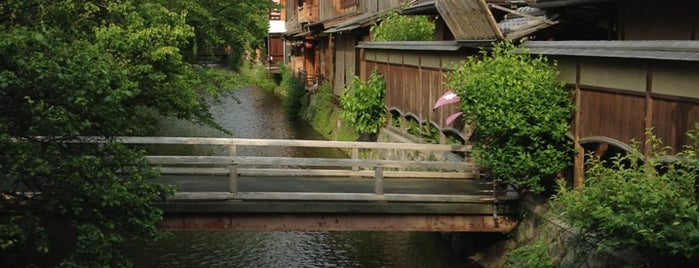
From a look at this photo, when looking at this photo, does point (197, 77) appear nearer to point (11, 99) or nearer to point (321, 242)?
point (321, 242)

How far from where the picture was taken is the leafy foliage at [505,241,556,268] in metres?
11.4

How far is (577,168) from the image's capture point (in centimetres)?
1263

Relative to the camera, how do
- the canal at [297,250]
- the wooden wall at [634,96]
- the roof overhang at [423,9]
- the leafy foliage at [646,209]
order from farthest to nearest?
the roof overhang at [423,9] < the canal at [297,250] < the wooden wall at [634,96] < the leafy foliage at [646,209]

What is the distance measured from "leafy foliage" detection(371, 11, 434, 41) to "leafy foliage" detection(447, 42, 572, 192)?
487 inches

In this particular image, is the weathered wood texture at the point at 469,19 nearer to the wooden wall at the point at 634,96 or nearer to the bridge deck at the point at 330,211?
the wooden wall at the point at 634,96

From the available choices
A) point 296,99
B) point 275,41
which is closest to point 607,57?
point 296,99

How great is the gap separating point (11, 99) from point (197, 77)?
11.2 meters

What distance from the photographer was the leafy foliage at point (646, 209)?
8117 millimetres

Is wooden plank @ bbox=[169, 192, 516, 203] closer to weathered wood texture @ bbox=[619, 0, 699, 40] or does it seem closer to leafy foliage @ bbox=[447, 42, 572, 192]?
leafy foliage @ bbox=[447, 42, 572, 192]

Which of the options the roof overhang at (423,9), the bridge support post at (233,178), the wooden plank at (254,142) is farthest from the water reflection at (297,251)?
the roof overhang at (423,9)

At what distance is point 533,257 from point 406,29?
1492 centimetres

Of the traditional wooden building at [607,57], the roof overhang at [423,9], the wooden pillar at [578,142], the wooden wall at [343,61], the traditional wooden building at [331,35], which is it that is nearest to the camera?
the traditional wooden building at [607,57]

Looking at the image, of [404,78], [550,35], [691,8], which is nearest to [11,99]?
[691,8]

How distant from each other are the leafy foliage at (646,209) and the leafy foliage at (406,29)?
16150mm
